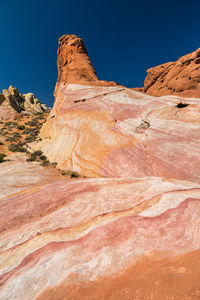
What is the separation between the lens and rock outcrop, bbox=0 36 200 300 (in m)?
1.67

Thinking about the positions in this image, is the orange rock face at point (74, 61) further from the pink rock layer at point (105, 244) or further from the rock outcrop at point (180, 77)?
the pink rock layer at point (105, 244)

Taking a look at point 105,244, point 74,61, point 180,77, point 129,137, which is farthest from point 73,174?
point 180,77

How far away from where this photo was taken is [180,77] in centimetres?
1323

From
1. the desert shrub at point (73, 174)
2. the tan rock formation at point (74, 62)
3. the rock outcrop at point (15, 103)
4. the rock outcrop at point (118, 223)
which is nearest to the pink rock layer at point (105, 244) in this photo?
the rock outcrop at point (118, 223)

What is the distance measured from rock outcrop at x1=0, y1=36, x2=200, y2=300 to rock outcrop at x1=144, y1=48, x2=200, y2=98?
26.0ft

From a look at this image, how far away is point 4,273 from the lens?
2055 mm

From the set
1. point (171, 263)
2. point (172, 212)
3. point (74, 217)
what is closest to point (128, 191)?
point (172, 212)

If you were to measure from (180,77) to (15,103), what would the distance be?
53.3 m

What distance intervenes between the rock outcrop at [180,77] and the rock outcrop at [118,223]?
26.0ft

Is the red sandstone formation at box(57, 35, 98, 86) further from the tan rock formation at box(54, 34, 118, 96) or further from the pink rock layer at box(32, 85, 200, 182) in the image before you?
the pink rock layer at box(32, 85, 200, 182)

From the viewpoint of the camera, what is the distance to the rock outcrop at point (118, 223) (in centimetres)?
167

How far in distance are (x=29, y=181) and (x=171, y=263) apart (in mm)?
5147

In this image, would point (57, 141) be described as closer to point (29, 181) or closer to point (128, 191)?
point (29, 181)

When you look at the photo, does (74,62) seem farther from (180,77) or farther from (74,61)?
(180,77)
